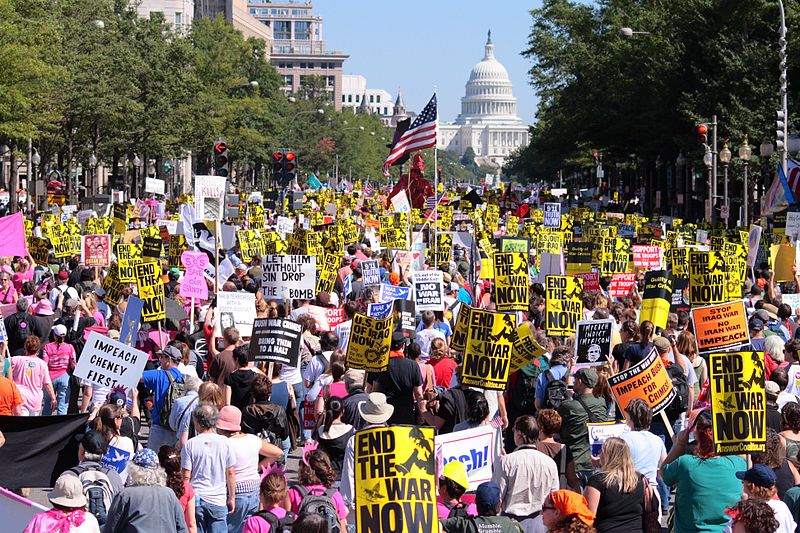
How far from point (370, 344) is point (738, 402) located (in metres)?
4.61

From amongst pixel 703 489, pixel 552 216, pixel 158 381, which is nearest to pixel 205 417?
pixel 703 489

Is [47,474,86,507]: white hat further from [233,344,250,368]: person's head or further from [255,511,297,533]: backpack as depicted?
[233,344,250,368]: person's head

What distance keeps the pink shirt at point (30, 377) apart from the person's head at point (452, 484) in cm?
571

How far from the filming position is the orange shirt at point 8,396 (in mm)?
12398

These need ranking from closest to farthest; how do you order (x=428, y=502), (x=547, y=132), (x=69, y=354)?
(x=428, y=502), (x=69, y=354), (x=547, y=132)

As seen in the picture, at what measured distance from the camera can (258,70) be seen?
108 meters

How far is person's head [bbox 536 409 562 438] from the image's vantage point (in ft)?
33.3

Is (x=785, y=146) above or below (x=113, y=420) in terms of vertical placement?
above

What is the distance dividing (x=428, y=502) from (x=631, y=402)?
263 cm

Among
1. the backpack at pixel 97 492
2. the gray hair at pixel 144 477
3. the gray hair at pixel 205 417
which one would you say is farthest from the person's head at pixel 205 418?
the gray hair at pixel 144 477

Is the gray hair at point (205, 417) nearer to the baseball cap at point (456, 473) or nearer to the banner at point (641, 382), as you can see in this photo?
the baseball cap at point (456, 473)

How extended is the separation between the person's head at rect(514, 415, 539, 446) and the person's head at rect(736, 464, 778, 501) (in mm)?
1869

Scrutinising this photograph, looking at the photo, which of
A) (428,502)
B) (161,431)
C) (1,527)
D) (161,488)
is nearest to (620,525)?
(428,502)

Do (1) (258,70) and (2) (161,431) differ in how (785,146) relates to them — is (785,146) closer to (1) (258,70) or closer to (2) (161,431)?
(2) (161,431)
